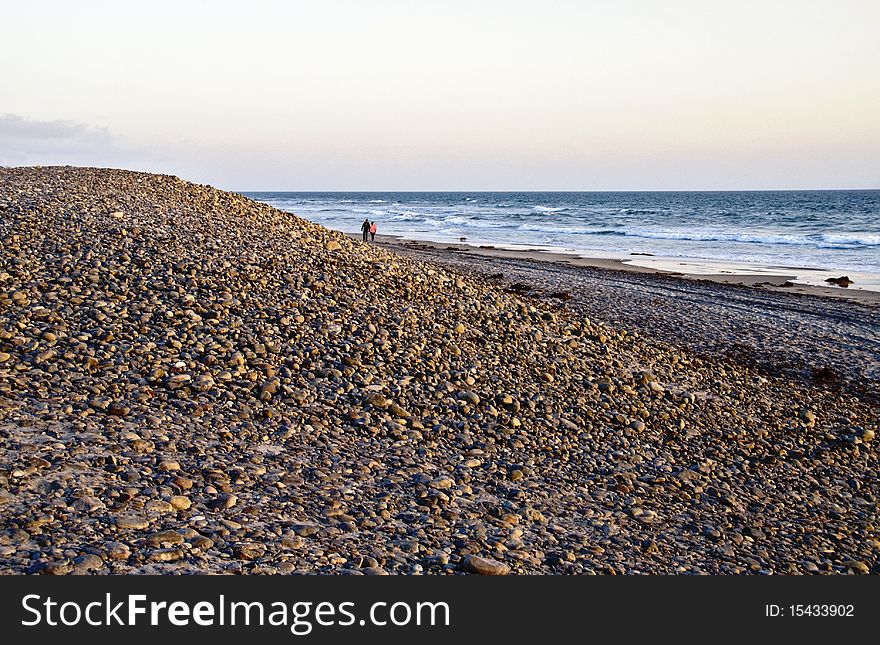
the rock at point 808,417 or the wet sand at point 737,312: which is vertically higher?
the wet sand at point 737,312

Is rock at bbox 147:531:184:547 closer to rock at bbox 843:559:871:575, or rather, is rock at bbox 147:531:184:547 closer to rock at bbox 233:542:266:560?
rock at bbox 233:542:266:560

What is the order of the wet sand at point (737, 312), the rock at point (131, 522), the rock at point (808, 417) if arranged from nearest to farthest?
the rock at point (131, 522) → the rock at point (808, 417) → the wet sand at point (737, 312)

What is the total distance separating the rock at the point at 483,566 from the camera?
17.7ft

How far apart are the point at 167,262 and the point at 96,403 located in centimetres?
491

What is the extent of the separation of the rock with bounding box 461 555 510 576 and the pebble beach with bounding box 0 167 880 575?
0.08m

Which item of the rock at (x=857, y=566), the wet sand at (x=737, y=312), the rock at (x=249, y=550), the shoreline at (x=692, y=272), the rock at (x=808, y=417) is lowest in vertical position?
the rock at (x=857, y=566)

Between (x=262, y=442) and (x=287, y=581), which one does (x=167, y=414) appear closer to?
(x=262, y=442)

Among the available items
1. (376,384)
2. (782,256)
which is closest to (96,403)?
(376,384)

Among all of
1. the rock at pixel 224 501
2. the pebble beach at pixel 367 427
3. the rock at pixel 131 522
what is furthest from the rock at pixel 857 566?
the rock at pixel 131 522

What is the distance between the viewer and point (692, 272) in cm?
3116

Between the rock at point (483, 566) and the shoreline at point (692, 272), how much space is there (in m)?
18.0

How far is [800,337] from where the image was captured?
16547 millimetres

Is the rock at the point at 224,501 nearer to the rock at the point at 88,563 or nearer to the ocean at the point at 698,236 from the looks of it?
the rock at the point at 88,563

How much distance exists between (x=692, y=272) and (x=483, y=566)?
27.9m
